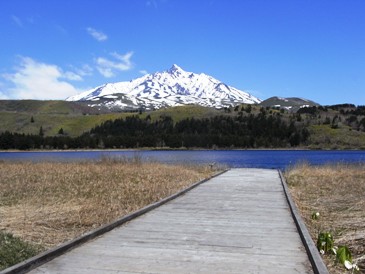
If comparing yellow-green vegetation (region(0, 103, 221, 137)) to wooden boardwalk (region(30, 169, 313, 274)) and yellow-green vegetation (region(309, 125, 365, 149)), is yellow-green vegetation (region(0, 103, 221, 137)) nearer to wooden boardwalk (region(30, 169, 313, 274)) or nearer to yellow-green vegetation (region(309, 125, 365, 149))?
yellow-green vegetation (region(309, 125, 365, 149))

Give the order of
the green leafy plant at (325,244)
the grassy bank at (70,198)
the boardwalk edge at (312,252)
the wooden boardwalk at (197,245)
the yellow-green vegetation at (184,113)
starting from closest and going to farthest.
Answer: the boardwalk edge at (312,252)
the wooden boardwalk at (197,245)
the green leafy plant at (325,244)
the grassy bank at (70,198)
the yellow-green vegetation at (184,113)

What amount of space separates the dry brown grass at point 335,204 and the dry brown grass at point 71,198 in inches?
174

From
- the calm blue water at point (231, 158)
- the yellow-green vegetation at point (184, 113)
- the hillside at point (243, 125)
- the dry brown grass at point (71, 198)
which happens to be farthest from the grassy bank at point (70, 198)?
the yellow-green vegetation at point (184, 113)

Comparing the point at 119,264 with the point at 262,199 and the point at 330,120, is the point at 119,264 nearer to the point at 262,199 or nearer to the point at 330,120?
the point at 262,199

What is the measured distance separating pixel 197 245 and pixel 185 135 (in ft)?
439

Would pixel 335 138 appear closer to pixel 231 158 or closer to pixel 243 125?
pixel 243 125

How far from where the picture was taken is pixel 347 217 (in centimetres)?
1082

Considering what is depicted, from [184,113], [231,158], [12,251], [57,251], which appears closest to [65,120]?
[184,113]

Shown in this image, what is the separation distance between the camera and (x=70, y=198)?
14555 millimetres

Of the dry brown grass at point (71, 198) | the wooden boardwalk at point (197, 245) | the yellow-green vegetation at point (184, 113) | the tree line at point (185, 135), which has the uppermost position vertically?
the yellow-green vegetation at point (184, 113)

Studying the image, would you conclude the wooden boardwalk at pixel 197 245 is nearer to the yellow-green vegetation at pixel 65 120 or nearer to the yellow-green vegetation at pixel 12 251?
the yellow-green vegetation at pixel 12 251

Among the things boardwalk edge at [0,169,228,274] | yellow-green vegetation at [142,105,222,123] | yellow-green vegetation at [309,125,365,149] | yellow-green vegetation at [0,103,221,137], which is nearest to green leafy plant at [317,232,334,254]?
boardwalk edge at [0,169,228,274]

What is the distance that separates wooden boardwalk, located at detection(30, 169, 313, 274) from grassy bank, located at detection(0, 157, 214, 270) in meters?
1.68

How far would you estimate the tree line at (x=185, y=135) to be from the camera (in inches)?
4995
